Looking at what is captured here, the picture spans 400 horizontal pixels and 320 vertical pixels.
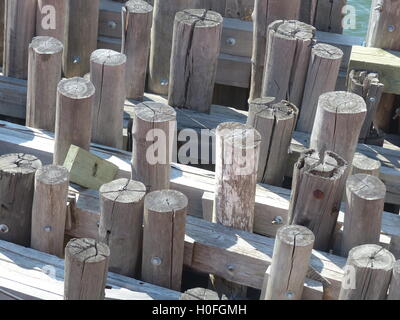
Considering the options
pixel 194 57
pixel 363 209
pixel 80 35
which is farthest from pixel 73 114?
pixel 363 209

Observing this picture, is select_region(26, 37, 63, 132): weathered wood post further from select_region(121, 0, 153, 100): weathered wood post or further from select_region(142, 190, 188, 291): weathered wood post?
select_region(142, 190, 188, 291): weathered wood post

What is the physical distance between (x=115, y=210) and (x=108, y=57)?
129cm

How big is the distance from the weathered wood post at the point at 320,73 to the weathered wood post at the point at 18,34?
2.07m

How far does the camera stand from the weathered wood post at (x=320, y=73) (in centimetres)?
693

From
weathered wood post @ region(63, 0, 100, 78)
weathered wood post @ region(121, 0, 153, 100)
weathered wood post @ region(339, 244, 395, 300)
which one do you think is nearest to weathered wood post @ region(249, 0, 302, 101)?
weathered wood post @ region(121, 0, 153, 100)

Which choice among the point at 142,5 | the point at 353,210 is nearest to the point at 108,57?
the point at 142,5

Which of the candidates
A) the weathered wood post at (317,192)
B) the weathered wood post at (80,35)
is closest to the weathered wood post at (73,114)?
the weathered wood post at (317,192)

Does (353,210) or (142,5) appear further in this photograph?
(142,5)

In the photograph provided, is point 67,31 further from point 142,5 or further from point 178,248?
point 178,248

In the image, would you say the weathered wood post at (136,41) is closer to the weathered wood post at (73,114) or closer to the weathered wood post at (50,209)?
the weathered wood post at (73,114)

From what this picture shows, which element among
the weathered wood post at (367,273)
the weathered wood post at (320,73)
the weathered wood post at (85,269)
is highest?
the weathered wood post at (320,73)

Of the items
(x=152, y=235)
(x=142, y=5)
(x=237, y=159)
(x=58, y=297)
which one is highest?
(x=142, y=5)

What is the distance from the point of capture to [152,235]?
595cm

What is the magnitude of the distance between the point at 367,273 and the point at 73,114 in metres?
2.13
